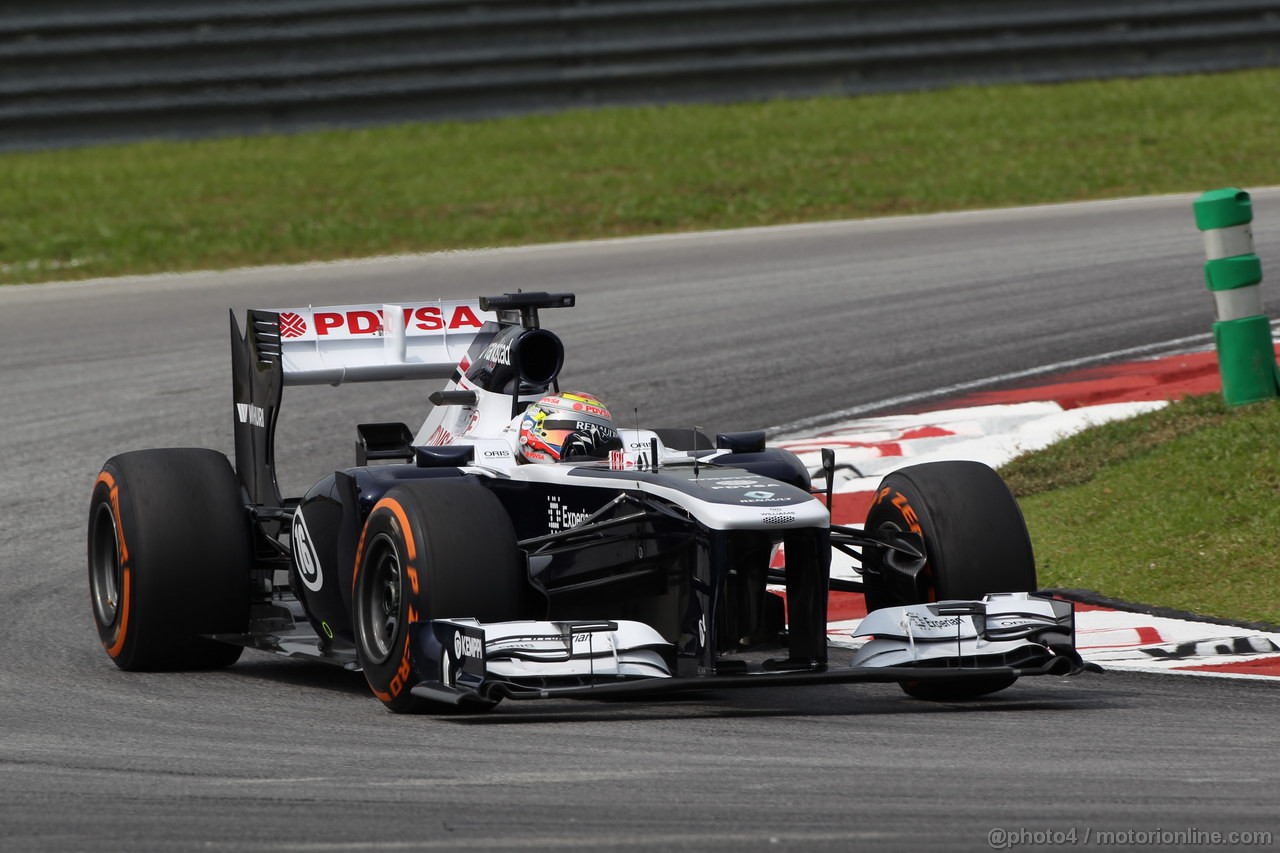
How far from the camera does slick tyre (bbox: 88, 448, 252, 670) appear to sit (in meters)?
8.04

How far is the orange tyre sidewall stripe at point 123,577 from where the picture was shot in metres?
8.07

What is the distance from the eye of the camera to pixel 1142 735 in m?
6.31

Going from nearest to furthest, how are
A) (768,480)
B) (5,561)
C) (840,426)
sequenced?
(768,480) < (5,561) < (840,426)

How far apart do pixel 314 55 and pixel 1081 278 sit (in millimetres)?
9613

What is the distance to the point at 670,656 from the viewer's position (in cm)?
676

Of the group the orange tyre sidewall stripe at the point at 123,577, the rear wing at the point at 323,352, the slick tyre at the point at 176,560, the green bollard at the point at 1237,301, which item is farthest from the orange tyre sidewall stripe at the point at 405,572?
the green bollard at the point at 1237,301

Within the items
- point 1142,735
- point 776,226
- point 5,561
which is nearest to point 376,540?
point 1142,735

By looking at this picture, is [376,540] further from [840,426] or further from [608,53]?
[608,53]

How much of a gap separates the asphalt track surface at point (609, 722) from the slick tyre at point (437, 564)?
0.60ft

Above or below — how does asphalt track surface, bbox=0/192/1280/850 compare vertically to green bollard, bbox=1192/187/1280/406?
below

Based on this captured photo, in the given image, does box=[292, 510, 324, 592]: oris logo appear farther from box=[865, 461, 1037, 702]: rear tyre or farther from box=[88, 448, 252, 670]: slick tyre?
box=[865, 461, 1037, 702]: rear tyre

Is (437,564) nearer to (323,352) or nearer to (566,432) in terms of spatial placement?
(566,432)

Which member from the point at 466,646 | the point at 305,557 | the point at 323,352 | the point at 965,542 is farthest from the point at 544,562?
the point at 323,352

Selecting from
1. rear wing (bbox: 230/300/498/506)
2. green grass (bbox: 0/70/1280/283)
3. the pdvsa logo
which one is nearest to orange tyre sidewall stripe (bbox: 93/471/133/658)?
rear wing (bbox: 230/300/498/506)
